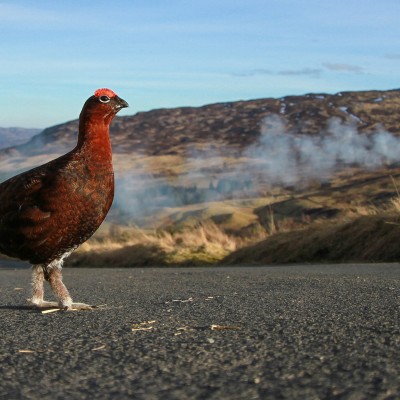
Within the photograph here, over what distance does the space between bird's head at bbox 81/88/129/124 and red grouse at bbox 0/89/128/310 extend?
0.06 ft

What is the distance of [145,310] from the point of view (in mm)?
5086

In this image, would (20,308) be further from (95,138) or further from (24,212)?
(95,138)

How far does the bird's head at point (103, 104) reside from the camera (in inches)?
209

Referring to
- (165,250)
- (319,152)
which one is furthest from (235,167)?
(165,250)

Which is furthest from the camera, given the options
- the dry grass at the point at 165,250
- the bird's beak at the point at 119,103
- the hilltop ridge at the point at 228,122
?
the hilltop ridge at the point at 228,122

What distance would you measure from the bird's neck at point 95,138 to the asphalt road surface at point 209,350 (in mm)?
1051

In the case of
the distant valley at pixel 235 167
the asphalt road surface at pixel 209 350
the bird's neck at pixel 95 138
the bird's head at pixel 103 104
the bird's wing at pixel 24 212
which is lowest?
the asphalt road surface at pixel 209 350

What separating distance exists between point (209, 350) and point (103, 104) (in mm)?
2552

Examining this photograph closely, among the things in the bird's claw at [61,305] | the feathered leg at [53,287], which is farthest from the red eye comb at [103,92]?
the bird's claw at [61,305]

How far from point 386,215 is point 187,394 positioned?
12.5 meters

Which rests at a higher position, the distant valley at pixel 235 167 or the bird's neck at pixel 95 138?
the distant valley at pixel 235 167

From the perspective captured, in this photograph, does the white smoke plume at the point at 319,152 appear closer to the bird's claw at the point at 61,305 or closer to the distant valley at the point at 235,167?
the distant valley at the point at 235,167

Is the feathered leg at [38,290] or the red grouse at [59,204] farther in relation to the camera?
the feathered leg at [38,290]

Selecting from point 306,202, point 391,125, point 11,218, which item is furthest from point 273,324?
point 391,125
